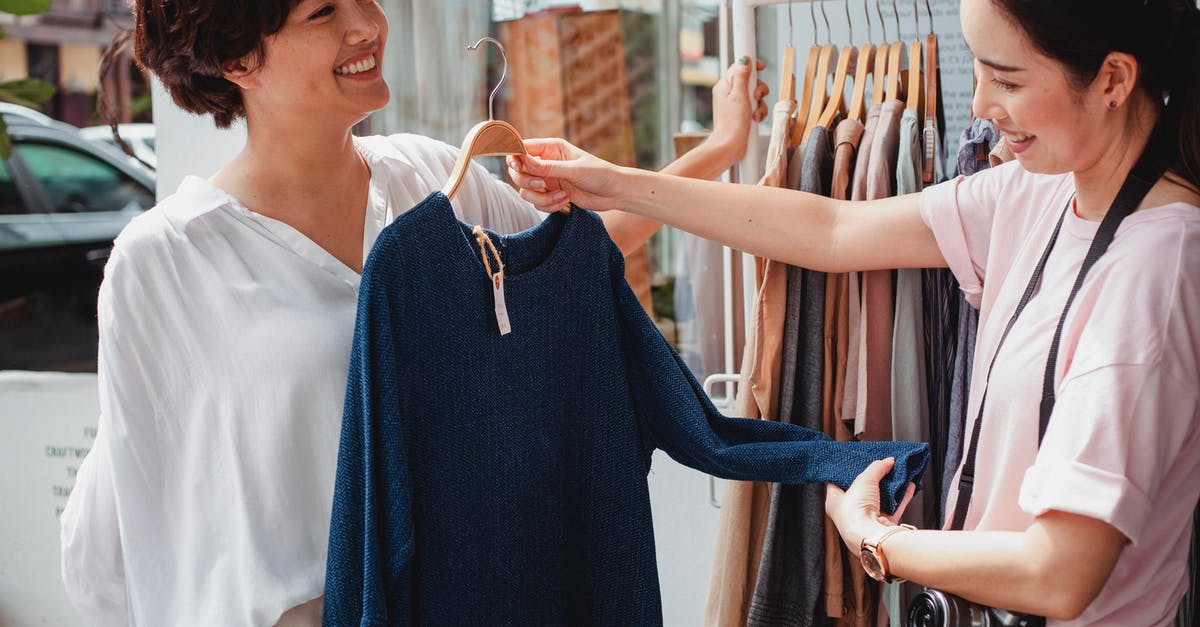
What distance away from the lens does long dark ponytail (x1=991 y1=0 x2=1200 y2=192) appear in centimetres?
117

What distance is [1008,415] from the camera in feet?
4.30

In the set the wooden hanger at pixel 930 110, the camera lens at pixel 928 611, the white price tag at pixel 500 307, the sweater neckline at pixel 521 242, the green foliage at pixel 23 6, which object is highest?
the green foliage at pixel 23 6

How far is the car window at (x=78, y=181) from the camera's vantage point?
432 centimetres

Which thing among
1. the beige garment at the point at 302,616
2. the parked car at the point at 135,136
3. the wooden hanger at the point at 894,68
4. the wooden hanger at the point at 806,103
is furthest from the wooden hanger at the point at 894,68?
the parked car at the point at 135,136

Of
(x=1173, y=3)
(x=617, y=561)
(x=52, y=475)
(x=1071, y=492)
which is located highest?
(x=1173, y=3)

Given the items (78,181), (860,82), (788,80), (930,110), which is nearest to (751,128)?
(788,80)

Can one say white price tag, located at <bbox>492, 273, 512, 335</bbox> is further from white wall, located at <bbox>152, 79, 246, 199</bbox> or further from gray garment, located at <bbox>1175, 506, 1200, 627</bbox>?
white wall, located at <bbox>152, 79, 246, 199</bbox>

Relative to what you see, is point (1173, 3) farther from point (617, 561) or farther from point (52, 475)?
point (52, 475)

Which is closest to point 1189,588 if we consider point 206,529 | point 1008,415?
point 1008,415

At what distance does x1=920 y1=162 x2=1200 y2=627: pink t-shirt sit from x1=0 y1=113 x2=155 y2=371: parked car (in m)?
3.89

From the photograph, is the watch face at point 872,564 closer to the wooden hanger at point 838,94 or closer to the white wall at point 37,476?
the wooden hanger at point 838,94

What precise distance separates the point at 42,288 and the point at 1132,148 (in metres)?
4.48

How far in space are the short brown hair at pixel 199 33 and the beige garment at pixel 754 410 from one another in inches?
30.3

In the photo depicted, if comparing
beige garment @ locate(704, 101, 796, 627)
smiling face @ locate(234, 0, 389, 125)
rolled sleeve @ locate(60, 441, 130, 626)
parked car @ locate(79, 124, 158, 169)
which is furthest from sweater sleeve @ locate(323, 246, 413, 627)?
parked car @ locate(79, 124, 158, 169)
